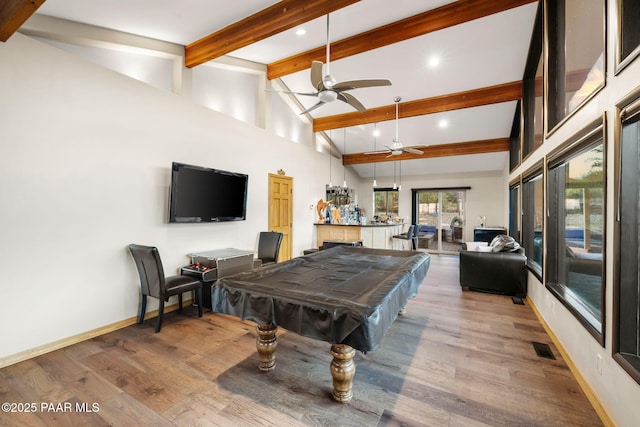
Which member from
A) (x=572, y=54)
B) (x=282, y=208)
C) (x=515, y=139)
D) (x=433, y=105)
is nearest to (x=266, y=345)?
(x=572, y=54)

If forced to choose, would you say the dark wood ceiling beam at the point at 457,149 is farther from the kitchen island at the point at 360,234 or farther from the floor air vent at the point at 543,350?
the floor air vent at the point at 543,350

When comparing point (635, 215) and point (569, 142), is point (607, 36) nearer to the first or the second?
point (569, 142)

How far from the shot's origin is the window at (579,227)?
6.48ft

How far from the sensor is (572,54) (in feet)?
8.51

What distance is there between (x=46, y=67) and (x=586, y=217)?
4.94 meters

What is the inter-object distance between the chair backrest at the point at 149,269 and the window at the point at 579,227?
3.69 m

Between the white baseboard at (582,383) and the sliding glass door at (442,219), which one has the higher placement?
the sliding glass door at (442,219)

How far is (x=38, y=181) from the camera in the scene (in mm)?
2525

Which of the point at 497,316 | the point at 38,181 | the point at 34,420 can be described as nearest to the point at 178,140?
the point at 38,181

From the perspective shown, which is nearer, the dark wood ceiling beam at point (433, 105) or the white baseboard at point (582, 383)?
the white baseboard at point (582, 383)

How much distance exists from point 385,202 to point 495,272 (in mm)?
5762

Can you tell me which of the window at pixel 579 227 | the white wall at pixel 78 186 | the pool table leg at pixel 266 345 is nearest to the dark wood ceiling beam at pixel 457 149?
the window at pixel 579 227

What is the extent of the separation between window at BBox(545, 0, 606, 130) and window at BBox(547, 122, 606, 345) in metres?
0.40

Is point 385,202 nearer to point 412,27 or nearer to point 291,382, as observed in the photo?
point 412,27
